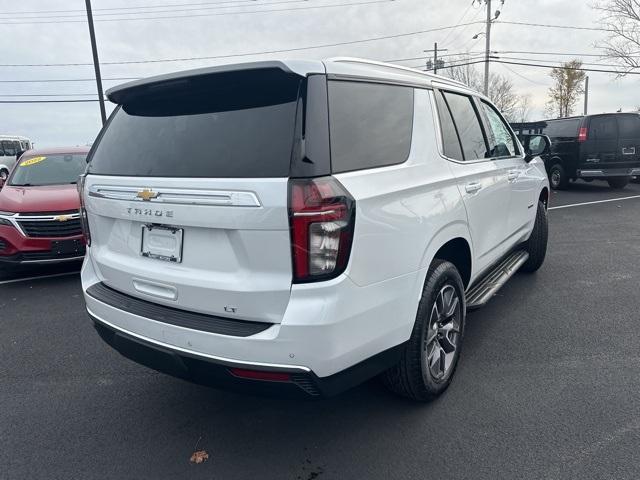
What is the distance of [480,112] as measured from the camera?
3977mm

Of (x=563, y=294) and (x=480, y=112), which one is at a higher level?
(x=480, y=112)

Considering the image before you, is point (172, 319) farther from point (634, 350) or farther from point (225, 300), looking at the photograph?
point (634, 350)

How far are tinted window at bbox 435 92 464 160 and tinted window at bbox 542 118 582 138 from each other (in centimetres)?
1125

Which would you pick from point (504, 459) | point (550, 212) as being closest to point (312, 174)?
point (504, 459)

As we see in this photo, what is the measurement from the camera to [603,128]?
1230 centimetres

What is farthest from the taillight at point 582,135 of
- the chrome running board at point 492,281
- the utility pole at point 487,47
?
the utility pole at point 487,47

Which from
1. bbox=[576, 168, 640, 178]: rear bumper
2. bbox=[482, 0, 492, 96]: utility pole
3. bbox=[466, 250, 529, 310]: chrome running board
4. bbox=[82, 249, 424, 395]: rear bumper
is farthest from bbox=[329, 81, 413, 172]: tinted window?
bbox=[482, 0, 492, 96]: utility pole

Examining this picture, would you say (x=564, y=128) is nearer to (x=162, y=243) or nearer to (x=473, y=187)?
(x=473, y=187)

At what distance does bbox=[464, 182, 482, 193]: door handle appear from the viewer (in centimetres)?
319

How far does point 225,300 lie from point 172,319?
14.1 inches

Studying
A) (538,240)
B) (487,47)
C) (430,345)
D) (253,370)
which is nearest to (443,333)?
(430,345)

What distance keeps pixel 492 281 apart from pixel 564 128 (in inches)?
436


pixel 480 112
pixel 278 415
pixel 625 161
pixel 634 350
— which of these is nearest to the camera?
pixel 278 415

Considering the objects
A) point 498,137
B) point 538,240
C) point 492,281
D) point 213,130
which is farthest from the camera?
point 538,240
